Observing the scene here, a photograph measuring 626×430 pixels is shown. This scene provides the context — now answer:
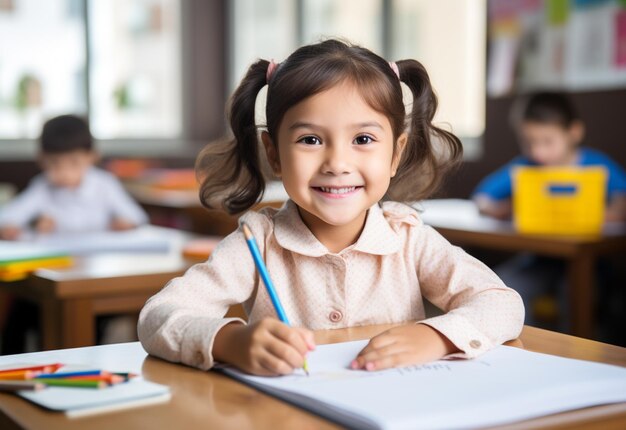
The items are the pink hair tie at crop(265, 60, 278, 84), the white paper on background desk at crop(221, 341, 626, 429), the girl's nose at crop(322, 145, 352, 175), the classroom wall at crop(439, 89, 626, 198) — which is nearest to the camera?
the white paper on background desk at crop(221, 341, 626, 429)

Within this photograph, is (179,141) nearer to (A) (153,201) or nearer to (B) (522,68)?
(A) (153,201)

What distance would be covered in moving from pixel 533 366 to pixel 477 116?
3.79m

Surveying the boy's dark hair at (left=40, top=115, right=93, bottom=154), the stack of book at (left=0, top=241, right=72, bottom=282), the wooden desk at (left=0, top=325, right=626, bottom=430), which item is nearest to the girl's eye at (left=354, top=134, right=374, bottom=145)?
the wooden desk at (left=0, top=325, right=626, bottom=430)

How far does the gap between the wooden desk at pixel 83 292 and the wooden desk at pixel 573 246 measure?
787 millimetres

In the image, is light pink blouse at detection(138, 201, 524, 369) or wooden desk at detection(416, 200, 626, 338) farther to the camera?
wooden desk at detection(416, 200, 626, 338)

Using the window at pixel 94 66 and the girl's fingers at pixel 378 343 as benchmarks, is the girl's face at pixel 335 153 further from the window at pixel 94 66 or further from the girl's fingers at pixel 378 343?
the window at pixel 94 66

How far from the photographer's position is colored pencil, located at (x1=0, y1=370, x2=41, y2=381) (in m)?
0.87

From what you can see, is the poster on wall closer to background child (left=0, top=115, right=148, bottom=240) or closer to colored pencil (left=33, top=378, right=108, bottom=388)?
background child (left=0, top=115, right=148, bottom=240)

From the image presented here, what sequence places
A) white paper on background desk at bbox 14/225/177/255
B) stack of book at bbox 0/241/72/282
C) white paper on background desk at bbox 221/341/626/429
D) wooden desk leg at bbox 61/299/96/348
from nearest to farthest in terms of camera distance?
white paper on background desk at bbox 221/341/626/429 < wooden desk leg at bbox 61/299/96/348 < stack of book at bbox 0/241/72/282 < white paper on background desk at bbox 14/225/177/255

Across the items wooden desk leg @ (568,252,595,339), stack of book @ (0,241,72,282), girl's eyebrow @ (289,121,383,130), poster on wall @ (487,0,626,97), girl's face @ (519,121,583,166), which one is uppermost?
poster on wall @ (487,0,626,97)

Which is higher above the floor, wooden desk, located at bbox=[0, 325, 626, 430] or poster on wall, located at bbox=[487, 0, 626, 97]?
poster on wall, located at bbox=[487, 0, 626, 97]

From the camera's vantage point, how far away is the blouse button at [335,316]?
1.22m

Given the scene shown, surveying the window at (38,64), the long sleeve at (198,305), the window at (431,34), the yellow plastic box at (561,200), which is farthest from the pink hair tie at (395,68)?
the window at (38,64)

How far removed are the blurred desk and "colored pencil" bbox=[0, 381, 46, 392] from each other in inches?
104
